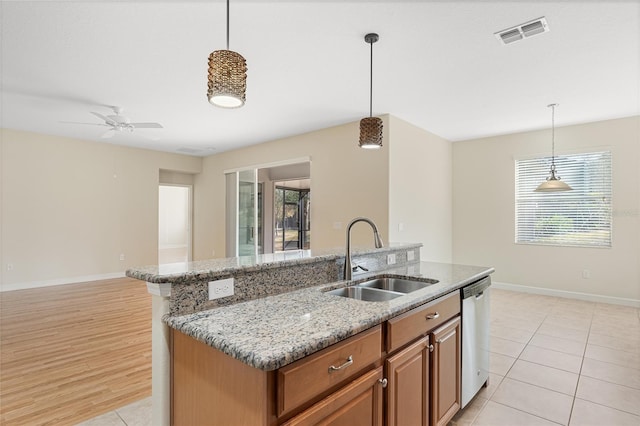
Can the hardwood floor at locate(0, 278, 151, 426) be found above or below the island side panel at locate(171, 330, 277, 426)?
below


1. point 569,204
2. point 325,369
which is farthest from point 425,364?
point 569,204

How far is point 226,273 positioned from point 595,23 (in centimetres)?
311

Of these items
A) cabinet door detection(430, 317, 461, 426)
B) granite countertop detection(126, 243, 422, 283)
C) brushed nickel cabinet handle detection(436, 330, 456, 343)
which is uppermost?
granite countertop detection(126, 243, 422, 283)

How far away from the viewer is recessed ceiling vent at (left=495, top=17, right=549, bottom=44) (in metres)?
2.40

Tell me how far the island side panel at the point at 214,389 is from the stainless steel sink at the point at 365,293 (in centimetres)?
90

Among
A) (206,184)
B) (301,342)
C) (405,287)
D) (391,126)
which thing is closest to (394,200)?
(391,126)

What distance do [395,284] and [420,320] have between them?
2.29 feet

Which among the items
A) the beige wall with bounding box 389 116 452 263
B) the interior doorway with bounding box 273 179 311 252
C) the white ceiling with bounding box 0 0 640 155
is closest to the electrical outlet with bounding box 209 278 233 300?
the white ceiling with bounding box 0 0 640 155

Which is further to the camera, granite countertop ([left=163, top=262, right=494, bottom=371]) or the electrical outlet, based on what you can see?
the electrical outlet

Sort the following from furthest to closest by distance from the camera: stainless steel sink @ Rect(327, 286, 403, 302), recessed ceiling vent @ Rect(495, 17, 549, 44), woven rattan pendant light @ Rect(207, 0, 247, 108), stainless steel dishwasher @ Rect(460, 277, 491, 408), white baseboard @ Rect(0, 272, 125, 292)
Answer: white baseboard @ Rect(0, 272, 125, 292)
recessed ceiling vent @ Rect(495, 17, 549, 44)
stainless steel dishwasher @ Rect(460, 277, 491, 408)
stainless steel sink @ Rect(327, 286, 403, 302)
woven rattan pendant light @ Rect(207, 0, 247, 108)

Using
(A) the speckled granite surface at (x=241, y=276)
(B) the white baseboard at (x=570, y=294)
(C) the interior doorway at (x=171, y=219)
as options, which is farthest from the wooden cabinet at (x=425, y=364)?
(C) the interior doorway at (x=171, y=219)

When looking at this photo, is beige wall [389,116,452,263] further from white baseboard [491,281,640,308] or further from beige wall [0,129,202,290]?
beige wall [0,129,202,290]

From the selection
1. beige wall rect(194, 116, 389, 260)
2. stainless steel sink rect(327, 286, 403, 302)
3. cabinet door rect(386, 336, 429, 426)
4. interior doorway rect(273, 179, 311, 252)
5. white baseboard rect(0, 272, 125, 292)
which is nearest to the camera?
cabinet door rect(386, 336, 429, 426)

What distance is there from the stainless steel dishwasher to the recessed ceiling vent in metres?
1.90
